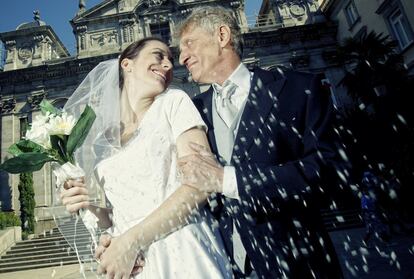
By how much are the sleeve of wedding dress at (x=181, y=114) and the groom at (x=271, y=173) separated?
8.3 inches

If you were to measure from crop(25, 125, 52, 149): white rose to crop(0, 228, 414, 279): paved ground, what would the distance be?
2513 mm

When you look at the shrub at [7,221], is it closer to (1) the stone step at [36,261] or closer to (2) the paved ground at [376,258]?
(1) the stone step at [36,261]

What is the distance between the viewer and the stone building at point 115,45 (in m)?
21.0

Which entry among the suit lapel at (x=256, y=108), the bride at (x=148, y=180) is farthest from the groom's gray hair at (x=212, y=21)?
the suit lapel at (x=256, y=108)

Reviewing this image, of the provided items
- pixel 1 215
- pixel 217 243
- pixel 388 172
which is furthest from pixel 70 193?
pixel 1 215

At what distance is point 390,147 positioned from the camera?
11.0 m

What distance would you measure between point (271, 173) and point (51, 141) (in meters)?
1.57

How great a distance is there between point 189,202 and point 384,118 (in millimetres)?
14384

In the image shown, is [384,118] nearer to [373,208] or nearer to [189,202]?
[373,208]

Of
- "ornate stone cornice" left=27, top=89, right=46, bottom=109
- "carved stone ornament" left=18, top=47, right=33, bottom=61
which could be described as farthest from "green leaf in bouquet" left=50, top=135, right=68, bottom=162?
"carved stone ornament" left=18, top=47, right=33, bottom=61

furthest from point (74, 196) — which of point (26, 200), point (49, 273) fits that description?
point (26, 200)

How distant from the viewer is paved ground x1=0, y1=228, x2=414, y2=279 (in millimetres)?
5485

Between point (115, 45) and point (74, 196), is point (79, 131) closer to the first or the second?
point (74, 196)

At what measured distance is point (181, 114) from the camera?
6.33 feet
